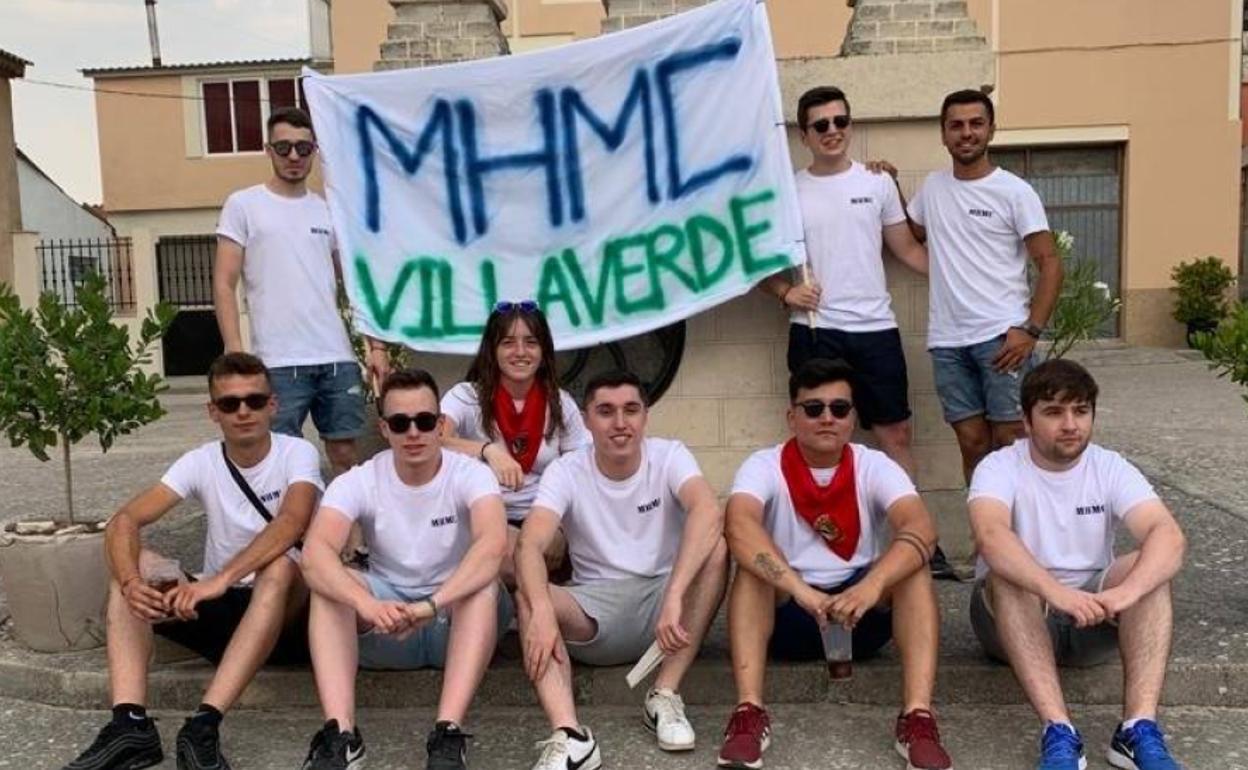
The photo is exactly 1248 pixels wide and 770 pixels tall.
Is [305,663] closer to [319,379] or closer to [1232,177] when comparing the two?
[319,379]

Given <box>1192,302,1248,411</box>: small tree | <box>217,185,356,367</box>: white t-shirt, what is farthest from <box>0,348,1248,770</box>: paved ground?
<box>217,185,356,367</box>: white t-shirt

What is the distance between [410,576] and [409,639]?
8.2 inches

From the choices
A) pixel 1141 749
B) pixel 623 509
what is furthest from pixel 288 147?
pixel 1141 749

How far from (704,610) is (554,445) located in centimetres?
97

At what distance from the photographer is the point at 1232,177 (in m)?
16.7

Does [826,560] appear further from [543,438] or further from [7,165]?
[7,165]

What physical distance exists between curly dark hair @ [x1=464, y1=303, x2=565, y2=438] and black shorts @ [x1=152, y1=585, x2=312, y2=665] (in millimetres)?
1017

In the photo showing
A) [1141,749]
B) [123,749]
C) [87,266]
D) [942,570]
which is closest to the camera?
[1141,749]

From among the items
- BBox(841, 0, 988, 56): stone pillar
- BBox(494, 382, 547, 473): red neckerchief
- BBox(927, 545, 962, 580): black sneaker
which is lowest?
BBox(927, 545, 962, 580): black sneaker

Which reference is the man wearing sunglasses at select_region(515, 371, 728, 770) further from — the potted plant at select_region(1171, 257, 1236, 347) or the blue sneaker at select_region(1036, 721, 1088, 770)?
the potted plant at select_region(1171, 257, 1236, 347)

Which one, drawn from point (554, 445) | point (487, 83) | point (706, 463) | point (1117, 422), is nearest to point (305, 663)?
point (554, 445)

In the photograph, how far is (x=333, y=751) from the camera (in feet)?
11.2

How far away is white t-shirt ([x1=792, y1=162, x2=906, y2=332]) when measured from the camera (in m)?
4.87

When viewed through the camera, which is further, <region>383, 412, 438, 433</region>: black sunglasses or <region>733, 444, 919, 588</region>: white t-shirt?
<region>733, 444, 919, 588</region>: white t-shirt
